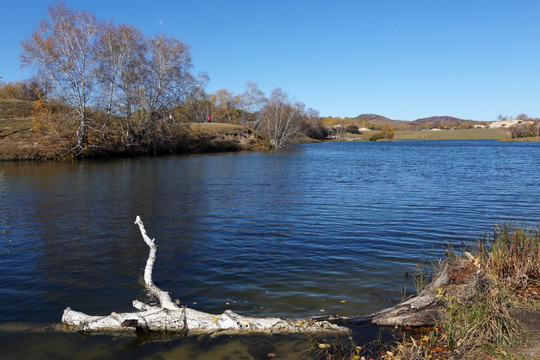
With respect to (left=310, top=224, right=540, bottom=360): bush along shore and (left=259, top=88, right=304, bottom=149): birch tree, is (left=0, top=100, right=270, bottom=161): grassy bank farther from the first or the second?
(left=310, top=224, right=540, bottom=360): bush along shore

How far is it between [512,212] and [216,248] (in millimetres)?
12518

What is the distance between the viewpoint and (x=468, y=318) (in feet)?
17.5

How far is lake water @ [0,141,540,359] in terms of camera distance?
6.90 metres

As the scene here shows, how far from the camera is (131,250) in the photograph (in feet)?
34.9

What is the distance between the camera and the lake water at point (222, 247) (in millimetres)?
6902

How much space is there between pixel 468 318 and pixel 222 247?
7081mm

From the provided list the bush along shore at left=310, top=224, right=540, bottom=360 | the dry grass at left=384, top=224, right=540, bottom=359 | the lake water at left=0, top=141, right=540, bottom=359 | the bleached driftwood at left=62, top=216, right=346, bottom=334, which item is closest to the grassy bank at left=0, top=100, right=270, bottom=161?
the lake water at left=0, top=141, right=540, bottom=359

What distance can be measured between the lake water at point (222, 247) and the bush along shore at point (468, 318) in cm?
100

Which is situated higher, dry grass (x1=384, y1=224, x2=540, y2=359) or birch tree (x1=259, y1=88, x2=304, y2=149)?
birch tree (x1=259, y1=88, x2=304, y2=149)

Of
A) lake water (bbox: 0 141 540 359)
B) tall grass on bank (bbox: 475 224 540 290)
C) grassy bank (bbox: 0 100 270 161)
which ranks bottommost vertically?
lake water (bbox: 0 141 540 359)

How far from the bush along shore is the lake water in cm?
100

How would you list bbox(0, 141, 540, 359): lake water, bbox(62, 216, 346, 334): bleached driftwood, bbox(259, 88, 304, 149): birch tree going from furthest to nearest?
bbox(259, 88, 304, 149): birch tree
bbox(0, 141, 540, 359): lake water
bbox(62, 216, 346, 334): bleached driftwood

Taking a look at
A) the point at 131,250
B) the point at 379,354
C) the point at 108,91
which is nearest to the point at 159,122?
the point at 108,91

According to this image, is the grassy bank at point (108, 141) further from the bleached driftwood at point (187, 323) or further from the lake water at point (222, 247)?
the bleached driftwood at point (187, 323)
